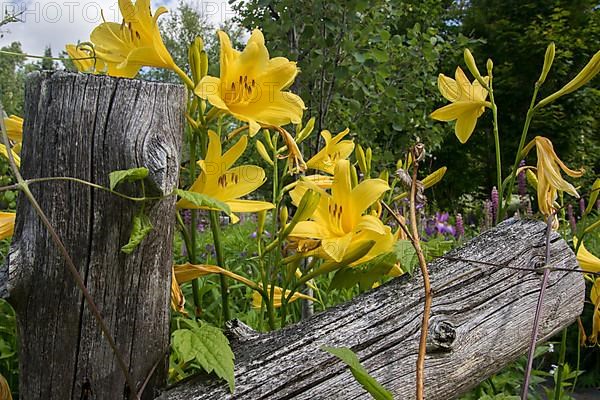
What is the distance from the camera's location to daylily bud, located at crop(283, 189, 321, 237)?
1018mm

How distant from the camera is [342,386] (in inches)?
36.5

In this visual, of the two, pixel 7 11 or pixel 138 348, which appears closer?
pixel 138 348

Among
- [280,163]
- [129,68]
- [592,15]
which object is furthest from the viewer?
[592,15]

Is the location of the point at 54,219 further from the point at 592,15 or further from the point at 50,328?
the point at 592,15

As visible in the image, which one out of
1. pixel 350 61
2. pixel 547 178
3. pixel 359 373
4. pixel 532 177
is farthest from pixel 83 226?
pixel 350 61

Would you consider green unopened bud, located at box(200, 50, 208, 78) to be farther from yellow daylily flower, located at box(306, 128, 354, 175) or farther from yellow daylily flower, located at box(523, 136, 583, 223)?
yellow daylily flower, located at box(523, 136, 583, 223)

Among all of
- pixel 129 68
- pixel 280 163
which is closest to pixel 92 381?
pixel 129 68

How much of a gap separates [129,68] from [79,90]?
18 centimetres

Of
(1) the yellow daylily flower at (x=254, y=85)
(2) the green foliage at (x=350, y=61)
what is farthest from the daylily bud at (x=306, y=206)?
(2) the green foliage at (x=350, y=61)

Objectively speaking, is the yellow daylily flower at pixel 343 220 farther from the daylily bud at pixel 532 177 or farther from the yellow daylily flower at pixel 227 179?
the daylily bud at pixel 532 177

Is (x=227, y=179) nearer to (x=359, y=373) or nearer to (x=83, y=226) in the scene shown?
(x=83, y=226)

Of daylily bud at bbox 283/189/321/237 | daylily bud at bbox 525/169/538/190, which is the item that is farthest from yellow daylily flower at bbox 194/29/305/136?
daylily bud at bbox 525/169/538/190

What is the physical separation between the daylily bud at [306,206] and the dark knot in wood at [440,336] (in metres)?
0.31

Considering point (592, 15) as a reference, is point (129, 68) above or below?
below
